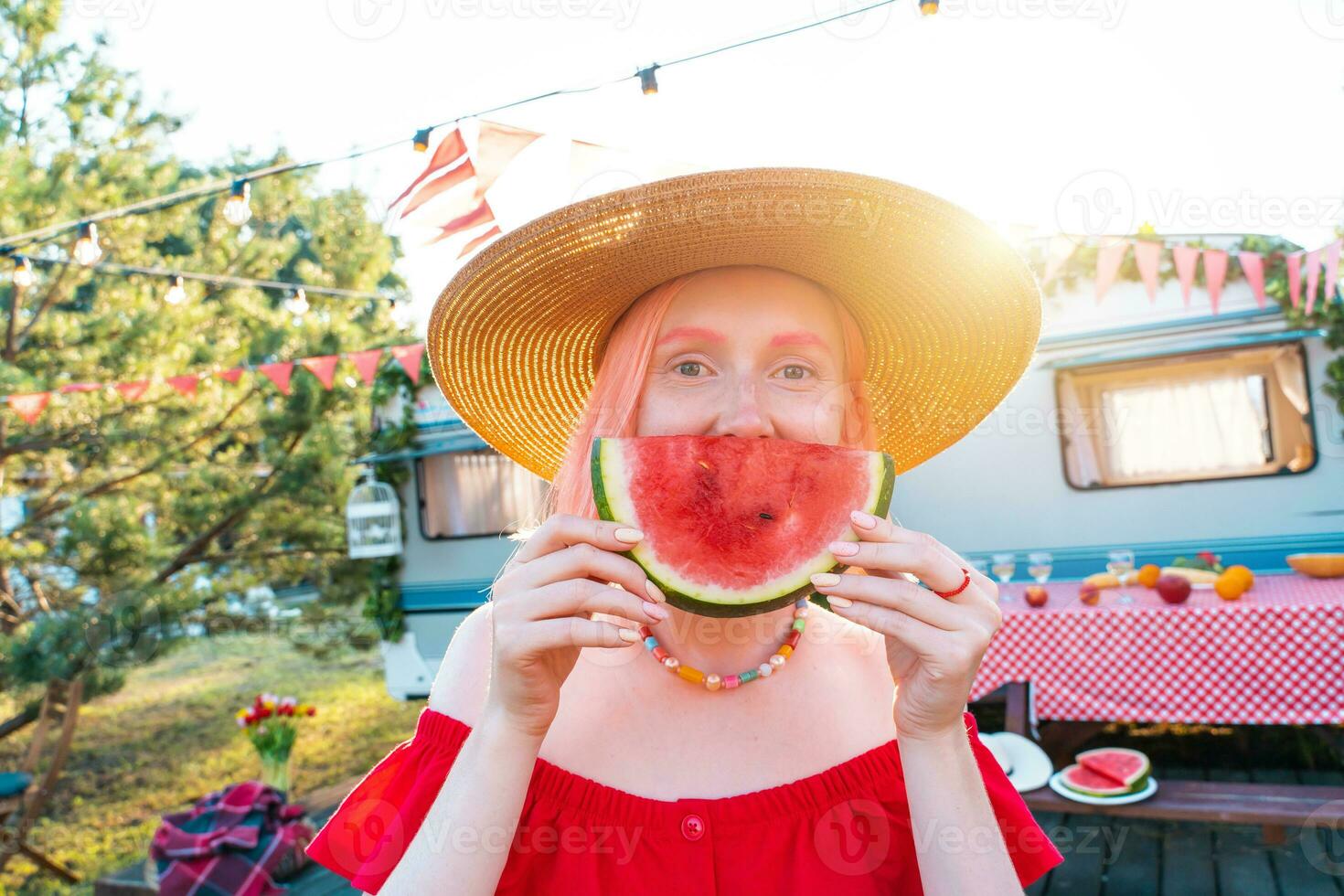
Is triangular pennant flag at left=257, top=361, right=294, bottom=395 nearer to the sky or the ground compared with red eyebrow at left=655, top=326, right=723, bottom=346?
nearer to the sky

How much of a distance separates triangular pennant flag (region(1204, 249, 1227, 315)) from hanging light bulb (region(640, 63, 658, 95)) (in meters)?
5.35

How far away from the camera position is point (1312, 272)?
693cm

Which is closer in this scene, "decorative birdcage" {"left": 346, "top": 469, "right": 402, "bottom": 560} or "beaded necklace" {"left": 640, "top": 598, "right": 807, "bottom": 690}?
"beaded necklace" {"left": 640, "top": 598, "right": 807, "bottom": 690}

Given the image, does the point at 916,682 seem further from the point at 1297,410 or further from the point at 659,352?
the point at 1297,410

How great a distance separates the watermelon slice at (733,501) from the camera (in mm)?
1625

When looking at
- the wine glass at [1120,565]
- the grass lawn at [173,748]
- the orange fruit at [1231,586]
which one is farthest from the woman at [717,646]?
the grass lawn at [173,748]

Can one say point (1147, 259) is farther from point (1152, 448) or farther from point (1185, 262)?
point (1152, 448)

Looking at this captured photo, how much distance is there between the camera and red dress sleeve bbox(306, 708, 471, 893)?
169cm

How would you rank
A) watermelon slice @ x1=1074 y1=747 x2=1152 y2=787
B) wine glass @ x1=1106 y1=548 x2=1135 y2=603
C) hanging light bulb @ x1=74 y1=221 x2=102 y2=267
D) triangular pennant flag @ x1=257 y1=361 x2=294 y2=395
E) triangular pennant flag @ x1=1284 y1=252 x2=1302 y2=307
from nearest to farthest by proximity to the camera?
watermelon slice @ x1=1074 y1=747 x2=1152 y2=787, wine glass @ x1=1106 y1=548 x2=1135 y2=603, triangular pennant flag @ x1=1284 y1=252 x2=1302 y2=307, hanging light bulb @ x1=74 y1=221 x2=102 y2=267, triangular pennant flag @ x1=257 y1=361 x2=294 y2=395

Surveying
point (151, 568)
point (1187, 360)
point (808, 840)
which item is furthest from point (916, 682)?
point (151, 568)

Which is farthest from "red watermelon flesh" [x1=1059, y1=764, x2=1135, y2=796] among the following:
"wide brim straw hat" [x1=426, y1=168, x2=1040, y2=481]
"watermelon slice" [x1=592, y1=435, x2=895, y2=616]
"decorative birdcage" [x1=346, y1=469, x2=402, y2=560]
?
"decorative birdcage" [x1=346, y1=469, x2=402, y2=560]

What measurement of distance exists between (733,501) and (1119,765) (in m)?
3.99

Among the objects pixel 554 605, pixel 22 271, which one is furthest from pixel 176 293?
pixel 554 605

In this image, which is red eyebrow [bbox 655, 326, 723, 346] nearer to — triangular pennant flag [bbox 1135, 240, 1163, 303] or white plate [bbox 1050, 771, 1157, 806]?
white plate [bbox 1050, 771, 1157, 806]
